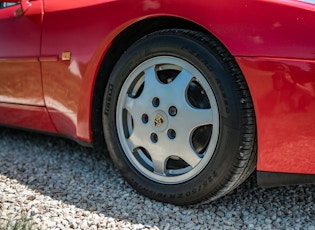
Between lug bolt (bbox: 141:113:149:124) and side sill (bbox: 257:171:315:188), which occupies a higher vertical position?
lug bolt (bbox: 141:113:149:124)

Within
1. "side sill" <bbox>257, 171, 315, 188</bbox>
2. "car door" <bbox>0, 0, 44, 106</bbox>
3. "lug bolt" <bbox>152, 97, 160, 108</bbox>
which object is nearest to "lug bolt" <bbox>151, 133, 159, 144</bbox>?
"lug bolt" <bbox>152, 97, 160, 108</bbox>

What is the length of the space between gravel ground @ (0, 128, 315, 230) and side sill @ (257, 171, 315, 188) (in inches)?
9.7

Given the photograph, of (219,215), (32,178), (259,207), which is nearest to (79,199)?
(32,178)

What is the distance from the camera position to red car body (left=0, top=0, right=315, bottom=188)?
192 centimetres

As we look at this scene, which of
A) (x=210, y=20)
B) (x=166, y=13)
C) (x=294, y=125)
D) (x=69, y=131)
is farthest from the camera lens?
(x=69, y=131)

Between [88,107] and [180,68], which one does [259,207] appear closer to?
[180,68]

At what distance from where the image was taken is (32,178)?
281 centimetres

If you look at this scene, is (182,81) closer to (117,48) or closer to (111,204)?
(117,48)

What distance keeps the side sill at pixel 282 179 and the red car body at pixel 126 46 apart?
0.09ft

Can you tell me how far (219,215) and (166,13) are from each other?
1051 mm

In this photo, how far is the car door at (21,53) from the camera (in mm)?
2924

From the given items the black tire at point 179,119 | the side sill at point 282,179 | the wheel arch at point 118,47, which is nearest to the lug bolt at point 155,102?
the black tire at point 179,119

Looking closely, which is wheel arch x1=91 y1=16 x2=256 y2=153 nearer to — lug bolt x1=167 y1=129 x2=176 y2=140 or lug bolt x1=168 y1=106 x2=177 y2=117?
lug bolt x1=168 y1=106 x2=177 y2=117

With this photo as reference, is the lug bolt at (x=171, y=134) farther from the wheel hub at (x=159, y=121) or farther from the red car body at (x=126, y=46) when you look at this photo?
the red car body at (x=126, y=46)
